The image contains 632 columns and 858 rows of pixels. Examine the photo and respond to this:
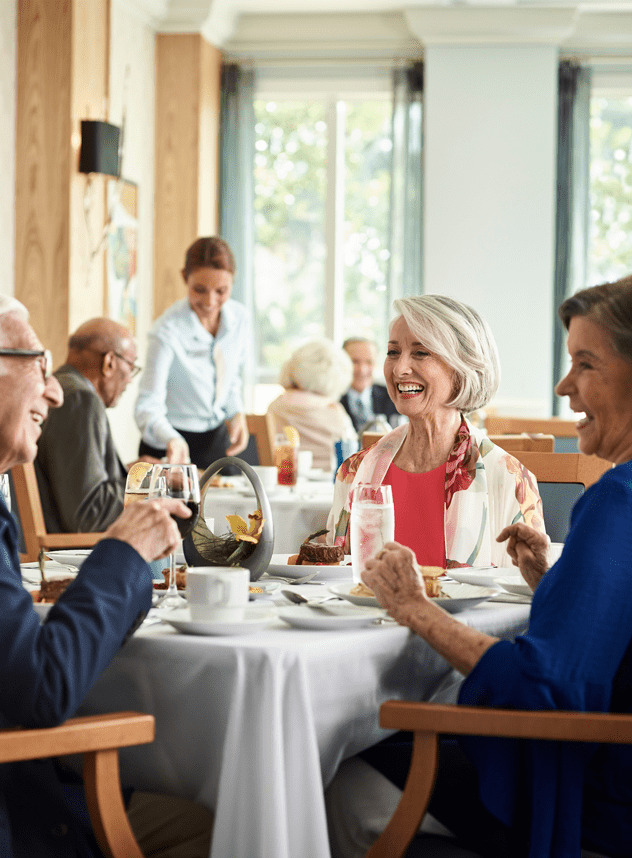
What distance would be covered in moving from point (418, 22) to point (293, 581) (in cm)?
640

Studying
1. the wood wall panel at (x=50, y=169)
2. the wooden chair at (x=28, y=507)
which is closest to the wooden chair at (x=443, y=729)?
the wooden chair at (x=28, y=507)

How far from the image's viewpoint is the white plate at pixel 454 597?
144 centimetres

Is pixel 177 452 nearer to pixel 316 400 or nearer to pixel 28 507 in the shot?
pixel 28 507

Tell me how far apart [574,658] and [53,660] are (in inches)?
25.1

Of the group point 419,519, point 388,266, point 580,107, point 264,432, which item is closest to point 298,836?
point 419,519

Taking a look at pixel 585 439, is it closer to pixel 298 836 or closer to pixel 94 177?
pixel 298 836

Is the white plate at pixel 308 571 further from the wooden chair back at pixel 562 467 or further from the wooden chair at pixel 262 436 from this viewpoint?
the wooden chair at pixel 262 436

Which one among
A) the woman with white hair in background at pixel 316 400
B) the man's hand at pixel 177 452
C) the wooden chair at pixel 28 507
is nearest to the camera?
the wooden chair at pixel 28 507

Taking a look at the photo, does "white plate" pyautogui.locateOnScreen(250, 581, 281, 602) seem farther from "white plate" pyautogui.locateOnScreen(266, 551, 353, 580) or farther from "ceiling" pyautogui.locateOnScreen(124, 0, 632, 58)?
"ceiling" pyautogui.locateOnScreen(124, 0, 632, 58)

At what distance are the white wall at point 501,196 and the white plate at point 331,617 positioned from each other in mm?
6065

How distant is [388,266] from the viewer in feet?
25.2

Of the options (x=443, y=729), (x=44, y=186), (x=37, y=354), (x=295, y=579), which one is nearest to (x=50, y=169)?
(x=44, y=186)

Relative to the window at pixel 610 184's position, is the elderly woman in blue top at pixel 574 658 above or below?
below

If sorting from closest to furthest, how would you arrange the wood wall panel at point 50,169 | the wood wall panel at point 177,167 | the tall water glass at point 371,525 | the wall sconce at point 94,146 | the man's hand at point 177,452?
the tall water glass at point 371,525 → the man's hand at point 177,452 → the wood wall panel at point 50,169 → the wall sconce at point 94,146 → the wood wall panel at point 177,167
